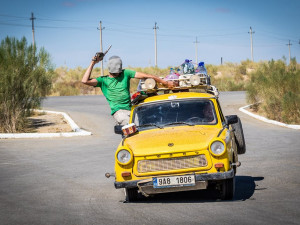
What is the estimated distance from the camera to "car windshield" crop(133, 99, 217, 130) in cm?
890

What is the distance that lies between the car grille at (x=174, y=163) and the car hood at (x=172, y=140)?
125 millimetres

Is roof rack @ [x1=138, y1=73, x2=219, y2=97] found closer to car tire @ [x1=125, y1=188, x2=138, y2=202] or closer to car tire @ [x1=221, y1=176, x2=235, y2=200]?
car tire @ [x1=125, y1=188, x2=138, y2=202]

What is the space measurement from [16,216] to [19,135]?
1294 cm

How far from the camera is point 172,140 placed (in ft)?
25.7

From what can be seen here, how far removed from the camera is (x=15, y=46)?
74.0 feet

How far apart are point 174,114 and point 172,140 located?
122 centimetres

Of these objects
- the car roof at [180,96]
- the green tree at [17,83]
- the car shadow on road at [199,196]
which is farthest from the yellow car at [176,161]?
the green tree at [17,83]

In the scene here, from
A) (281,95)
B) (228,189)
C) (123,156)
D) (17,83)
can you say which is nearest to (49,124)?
(17,83)

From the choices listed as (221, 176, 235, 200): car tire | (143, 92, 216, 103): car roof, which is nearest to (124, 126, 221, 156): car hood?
(221, 176, 235, 200): car tire

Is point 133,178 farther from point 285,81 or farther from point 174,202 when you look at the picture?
point 285,81

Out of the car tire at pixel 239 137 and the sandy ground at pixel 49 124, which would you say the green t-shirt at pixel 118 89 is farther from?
the sandy ground at pixel 49 124

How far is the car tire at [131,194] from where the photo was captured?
802cm

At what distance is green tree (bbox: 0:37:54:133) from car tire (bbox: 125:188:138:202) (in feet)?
44.8

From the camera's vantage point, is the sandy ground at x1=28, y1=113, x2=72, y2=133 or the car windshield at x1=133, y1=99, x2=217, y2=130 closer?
the car windshield at x1=133, y1=99, x2=217, y2=130
